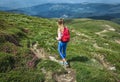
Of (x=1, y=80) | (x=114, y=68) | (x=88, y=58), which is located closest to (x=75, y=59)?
(x=88, y=58)

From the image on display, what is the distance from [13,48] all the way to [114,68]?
11811 mm

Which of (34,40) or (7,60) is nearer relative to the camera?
A: (7,60)

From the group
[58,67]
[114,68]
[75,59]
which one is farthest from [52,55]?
[114,68]

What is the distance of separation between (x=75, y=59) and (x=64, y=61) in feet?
9.15

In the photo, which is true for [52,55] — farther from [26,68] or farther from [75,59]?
[26,68]

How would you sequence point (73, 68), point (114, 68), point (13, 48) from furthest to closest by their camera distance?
point (114, 68) → point (13, 48) → point (73, 68)

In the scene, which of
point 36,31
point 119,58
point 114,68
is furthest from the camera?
point 36,31

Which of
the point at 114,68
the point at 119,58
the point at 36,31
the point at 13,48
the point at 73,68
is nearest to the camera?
the point at 73,68

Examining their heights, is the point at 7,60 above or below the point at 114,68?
above

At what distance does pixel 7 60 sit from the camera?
24.7 m

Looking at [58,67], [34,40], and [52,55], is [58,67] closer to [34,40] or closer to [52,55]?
[52,55]

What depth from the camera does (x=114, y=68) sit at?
101 feet

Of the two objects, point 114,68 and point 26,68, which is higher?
point 26,68

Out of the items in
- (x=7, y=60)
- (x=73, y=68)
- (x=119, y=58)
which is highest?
(x=7, y=60)
